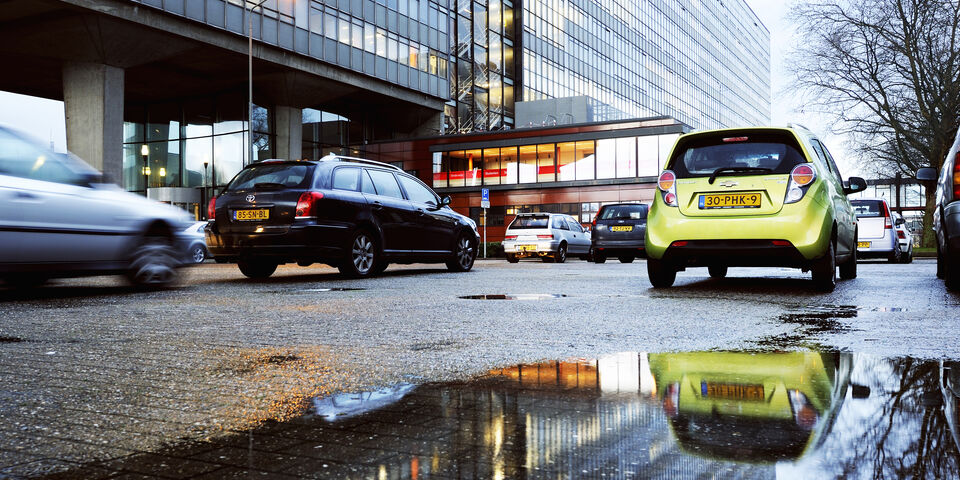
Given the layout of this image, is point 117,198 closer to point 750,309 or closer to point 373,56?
point 750,309

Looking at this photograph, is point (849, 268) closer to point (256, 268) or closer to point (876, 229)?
point (256, 268)

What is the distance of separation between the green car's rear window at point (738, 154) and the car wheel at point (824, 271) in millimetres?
1027

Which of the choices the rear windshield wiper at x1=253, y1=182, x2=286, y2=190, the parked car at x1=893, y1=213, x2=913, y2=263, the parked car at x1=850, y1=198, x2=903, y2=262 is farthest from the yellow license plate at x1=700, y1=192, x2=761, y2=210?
the parked car at x1=893, y1=213, x2=913, y2=263

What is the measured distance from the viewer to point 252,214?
1076cm

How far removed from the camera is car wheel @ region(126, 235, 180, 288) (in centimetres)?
880

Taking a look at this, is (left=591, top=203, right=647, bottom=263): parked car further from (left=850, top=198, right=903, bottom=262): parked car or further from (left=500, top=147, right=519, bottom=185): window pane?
(left=500, top=147, right=519, bottom=185): window pane

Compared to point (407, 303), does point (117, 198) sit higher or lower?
higher

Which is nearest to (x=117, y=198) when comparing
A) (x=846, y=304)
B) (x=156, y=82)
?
(x=846, y=304)

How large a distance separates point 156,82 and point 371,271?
107 ft

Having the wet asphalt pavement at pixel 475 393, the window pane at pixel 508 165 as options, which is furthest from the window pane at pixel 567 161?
the wet asphalt pavement at pixel 475 393

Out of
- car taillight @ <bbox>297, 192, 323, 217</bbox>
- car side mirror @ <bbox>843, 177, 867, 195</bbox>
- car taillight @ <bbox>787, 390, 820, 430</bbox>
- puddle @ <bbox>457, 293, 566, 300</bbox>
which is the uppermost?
car side mirror @ <bbox>843, 177, 867, 195</bbox>

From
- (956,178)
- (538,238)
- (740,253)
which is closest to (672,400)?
(740,253)

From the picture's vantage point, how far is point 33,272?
761 cm

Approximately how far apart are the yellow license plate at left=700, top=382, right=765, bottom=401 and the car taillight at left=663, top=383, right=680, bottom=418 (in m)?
0.10
